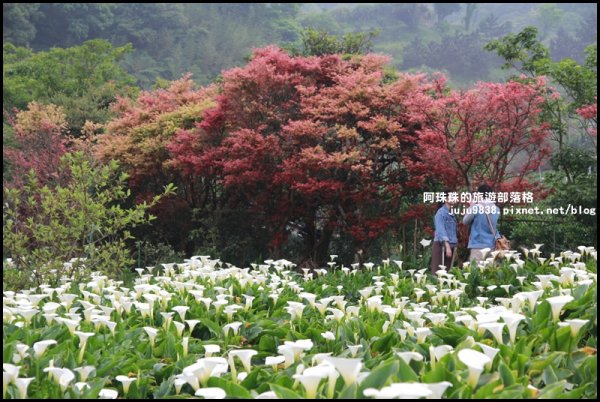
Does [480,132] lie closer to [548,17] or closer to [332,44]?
[332,44]

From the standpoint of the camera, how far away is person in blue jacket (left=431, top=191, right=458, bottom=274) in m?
7.71

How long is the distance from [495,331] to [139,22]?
125ft

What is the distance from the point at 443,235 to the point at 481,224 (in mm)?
460

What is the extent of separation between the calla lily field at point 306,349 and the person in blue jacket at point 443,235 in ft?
7.46

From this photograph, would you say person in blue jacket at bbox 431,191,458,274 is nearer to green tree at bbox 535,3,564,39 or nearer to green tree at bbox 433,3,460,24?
green tree at bbox 535,3,564,39

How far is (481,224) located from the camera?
7516 mm

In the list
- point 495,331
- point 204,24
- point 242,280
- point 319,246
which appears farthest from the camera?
point 204,24

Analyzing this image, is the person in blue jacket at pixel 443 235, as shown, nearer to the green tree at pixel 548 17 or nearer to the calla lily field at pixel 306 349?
the calla lily field at pixel 306 349

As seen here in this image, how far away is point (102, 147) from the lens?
11.1 m

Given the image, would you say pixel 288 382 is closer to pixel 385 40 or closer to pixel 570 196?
Answer: pixel 570 196

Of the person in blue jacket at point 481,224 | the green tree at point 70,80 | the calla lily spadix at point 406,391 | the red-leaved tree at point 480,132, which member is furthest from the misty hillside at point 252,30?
the calla lily spadix at point 406,391

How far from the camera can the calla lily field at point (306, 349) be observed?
2465mm

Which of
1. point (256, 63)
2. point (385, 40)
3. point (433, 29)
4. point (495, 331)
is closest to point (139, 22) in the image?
point (385, 40)

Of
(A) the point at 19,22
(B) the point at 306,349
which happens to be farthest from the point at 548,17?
(B) the point at 306,349
